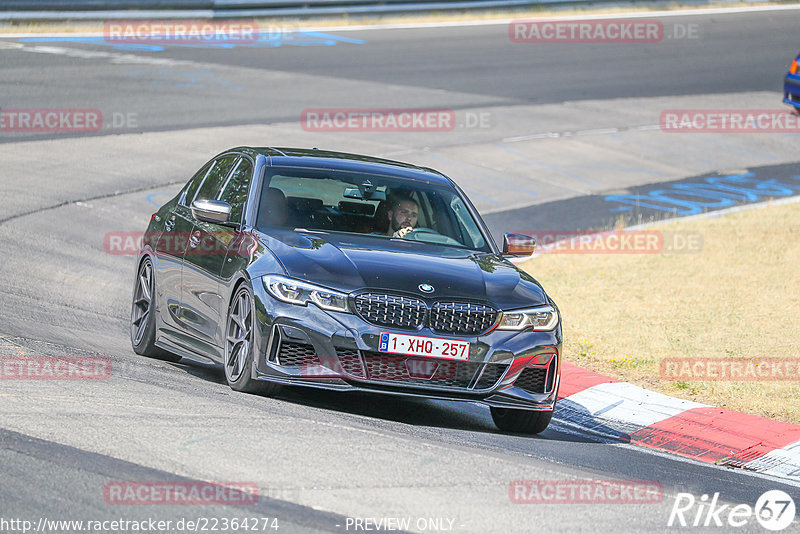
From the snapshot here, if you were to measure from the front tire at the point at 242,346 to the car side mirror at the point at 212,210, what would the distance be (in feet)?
2.12

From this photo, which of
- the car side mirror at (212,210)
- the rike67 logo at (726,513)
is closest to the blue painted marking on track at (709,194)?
the car side mirror at (212,210)

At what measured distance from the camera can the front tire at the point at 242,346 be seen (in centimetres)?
773

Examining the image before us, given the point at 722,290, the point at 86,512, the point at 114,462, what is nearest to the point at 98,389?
the point at 114,462

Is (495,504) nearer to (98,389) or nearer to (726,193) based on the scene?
(98,389)

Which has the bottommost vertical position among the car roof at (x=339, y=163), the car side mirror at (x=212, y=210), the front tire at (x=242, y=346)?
the front tire at (x=242, y=346)

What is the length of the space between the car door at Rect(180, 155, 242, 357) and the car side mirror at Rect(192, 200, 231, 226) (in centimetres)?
17

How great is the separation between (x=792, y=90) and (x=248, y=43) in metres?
12.4

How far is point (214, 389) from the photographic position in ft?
26.3

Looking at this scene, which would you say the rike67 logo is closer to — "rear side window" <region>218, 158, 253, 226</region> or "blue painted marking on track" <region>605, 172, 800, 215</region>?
"rear side window" <region>218, 158, 253, 226</region>

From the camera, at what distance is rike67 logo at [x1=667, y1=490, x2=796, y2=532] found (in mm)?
6121

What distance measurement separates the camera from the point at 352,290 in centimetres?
756

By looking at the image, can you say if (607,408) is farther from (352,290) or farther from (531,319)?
(352,290)

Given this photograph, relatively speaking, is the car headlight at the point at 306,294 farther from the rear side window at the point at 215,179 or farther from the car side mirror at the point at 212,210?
the rear side window at the point at 215,179

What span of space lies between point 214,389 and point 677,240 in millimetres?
10125
